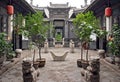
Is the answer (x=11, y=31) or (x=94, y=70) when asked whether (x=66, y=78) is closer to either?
(x=94, y=70)

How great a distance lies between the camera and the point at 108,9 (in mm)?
11883

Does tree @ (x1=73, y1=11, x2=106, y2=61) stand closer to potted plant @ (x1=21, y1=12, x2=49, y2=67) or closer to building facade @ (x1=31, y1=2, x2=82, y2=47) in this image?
potted plant @ (x1=21, y1=12, x2=49, y2=67)

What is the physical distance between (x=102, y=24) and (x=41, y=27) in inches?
297

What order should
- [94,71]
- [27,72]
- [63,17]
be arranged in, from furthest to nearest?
[63,17] → [94,71] → [27,72]

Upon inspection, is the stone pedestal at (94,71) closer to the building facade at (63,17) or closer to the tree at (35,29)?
the tree at (35,29)

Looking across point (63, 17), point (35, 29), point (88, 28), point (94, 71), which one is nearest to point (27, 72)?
point (94, 71)

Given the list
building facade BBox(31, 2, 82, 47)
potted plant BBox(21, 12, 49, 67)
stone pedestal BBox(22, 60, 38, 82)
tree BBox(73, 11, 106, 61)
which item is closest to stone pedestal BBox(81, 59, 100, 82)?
stone pedestal BBox(22, 60, 38, 82)

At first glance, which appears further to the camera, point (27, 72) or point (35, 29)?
point (35, 29)

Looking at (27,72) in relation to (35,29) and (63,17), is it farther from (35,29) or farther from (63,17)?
(63,17)

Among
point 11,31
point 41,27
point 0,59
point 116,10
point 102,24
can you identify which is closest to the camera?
point 0,59

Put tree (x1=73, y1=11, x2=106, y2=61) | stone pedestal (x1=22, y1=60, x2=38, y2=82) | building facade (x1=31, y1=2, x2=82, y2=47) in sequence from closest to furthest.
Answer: stone pedestal (x1=22, y1=60, x2=38, y2=82) → tree (x1=73, y1=11, x2=106, y2=61) → building facade (x1=31, y1=2, x2=82, y2=47)

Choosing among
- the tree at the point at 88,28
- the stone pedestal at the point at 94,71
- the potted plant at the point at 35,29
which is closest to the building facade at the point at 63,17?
the potted plant at the point at 35,29

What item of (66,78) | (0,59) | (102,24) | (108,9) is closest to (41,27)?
(0,59)

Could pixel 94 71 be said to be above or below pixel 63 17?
below
